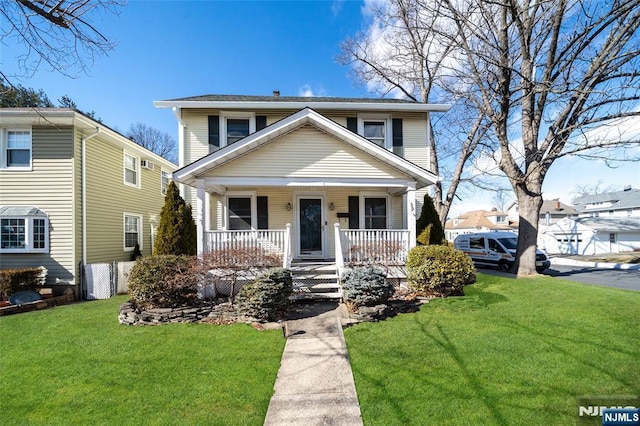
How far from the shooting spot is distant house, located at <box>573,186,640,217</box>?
112ft

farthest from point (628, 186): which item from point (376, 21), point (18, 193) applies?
point (18, 193)

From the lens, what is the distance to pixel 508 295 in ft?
25.6

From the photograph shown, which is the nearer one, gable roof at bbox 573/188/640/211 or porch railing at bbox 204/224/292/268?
porch railing at bbox 204/224/292/268

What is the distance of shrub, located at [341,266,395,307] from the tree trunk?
7.58 meters

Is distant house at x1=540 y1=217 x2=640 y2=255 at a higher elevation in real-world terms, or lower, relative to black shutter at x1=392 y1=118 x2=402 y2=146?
lower

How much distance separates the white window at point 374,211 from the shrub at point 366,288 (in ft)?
13.6

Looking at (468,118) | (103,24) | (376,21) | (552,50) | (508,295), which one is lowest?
(508,295)

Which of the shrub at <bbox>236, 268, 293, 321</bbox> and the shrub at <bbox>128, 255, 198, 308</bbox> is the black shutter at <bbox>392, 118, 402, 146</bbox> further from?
the shrub at <bbox>128, 255, 198, 308</bbox>

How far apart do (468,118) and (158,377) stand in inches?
647

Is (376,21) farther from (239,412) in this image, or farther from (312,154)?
(239,412)

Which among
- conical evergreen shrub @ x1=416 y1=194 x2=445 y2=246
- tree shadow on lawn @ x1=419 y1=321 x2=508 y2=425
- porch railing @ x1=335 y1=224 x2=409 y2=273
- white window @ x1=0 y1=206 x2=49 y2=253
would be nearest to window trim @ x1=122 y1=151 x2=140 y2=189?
white window @ x1=0 y1=206 x2=49 y2=253

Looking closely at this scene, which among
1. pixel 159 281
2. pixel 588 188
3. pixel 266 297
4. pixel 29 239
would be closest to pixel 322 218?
pixel 266 297

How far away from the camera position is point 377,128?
11219 millimetres

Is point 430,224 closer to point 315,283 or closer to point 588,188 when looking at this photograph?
point 315,283
